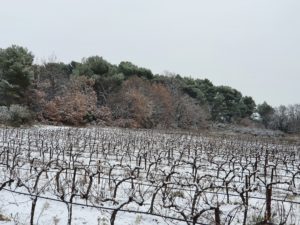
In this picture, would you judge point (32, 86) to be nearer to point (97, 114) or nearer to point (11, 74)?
point (11, 74)

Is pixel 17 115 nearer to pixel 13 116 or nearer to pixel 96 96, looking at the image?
pixel 13 116

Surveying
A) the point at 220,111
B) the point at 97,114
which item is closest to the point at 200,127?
the point at 220,111

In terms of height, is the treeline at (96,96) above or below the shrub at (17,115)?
above

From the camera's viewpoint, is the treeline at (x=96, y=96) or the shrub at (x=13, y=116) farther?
the treeline at (x=96, y=96)

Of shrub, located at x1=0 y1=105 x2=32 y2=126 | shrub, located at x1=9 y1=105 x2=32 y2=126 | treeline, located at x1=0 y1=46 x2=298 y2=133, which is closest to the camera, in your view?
shrub, located at x1=0 y1=105 x2=32 y2=126

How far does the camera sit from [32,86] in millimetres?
23438

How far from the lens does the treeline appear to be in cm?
2230

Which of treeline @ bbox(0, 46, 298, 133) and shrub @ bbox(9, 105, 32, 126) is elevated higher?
treeline @ bbox(0, 46, 298, 133)

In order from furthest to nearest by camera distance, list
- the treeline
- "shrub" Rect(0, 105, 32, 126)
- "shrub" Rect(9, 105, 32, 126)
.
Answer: the treeline → "shrub" Rect(9, 105, 32, 126) → "shrub" Rect(0, 105, 32, 126)

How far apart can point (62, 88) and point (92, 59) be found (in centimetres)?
598

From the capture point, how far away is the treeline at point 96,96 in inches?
878

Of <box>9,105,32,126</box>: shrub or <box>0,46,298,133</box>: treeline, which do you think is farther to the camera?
<box>0,46,298,133</box>: treeline

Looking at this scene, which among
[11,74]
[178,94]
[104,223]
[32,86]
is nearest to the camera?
[104,223]

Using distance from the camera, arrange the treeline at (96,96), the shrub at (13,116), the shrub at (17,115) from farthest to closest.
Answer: the treeline at (96,96), the shrub at (17,115), the shrub at (13,116)
